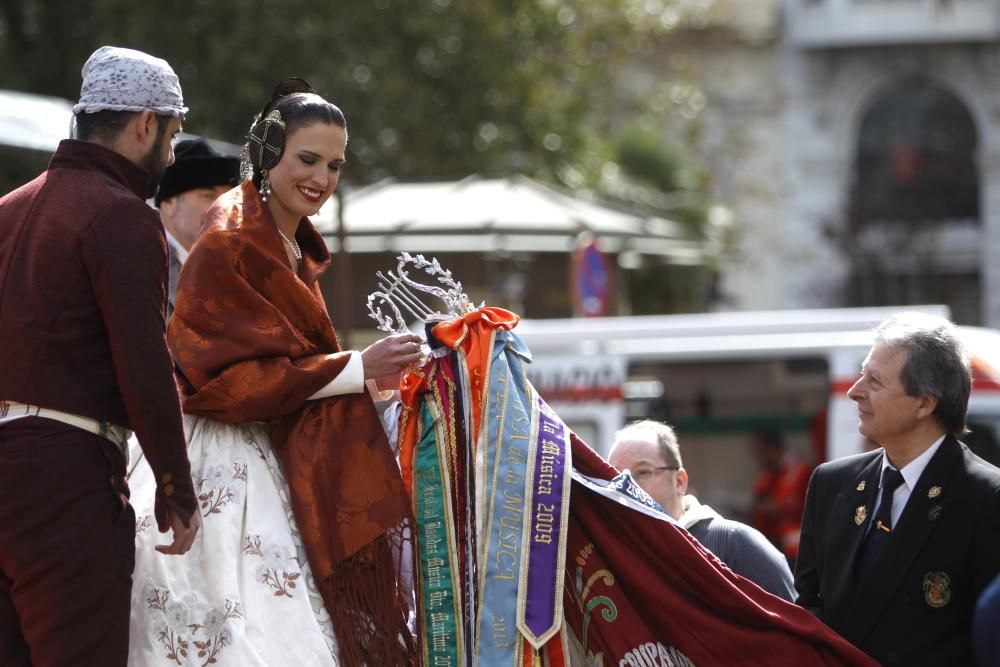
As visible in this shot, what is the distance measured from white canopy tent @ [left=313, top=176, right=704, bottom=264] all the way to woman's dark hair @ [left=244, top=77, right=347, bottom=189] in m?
7.74

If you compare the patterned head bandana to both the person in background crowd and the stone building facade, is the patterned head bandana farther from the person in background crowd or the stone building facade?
the stone building facade

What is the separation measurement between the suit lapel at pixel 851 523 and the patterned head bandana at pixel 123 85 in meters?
1.94

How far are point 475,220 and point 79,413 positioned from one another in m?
9.40

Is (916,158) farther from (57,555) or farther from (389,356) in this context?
(57,555)

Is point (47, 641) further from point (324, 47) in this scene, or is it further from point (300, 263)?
point (324, 47)

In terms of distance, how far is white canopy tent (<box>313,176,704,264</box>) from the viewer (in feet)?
41.0

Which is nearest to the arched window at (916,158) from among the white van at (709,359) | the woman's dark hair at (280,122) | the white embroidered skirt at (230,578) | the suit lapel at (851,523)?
the white van at (709,359)

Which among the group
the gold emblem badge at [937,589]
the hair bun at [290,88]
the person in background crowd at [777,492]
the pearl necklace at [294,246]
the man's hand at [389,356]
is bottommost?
the person in background crowd at [777,492]

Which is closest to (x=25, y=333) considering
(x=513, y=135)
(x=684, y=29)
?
(x=513, y=135)

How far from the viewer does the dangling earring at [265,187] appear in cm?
396

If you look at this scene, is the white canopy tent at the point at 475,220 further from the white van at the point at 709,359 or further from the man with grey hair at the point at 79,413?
the man with grey hair at the point at 79,413

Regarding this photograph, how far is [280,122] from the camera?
394 cm

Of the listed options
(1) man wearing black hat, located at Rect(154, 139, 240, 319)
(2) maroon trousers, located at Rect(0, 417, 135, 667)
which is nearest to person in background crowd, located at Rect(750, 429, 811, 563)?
(1) man wearing black hat, located at Rect(154, 139, 240, 319)

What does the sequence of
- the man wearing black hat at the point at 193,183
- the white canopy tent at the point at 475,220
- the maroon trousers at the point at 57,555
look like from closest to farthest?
the maroon trousers at the point at 57,555 → the man wearing black hat at the point at 193,183 → the white canopy tent at the point at 475,220
